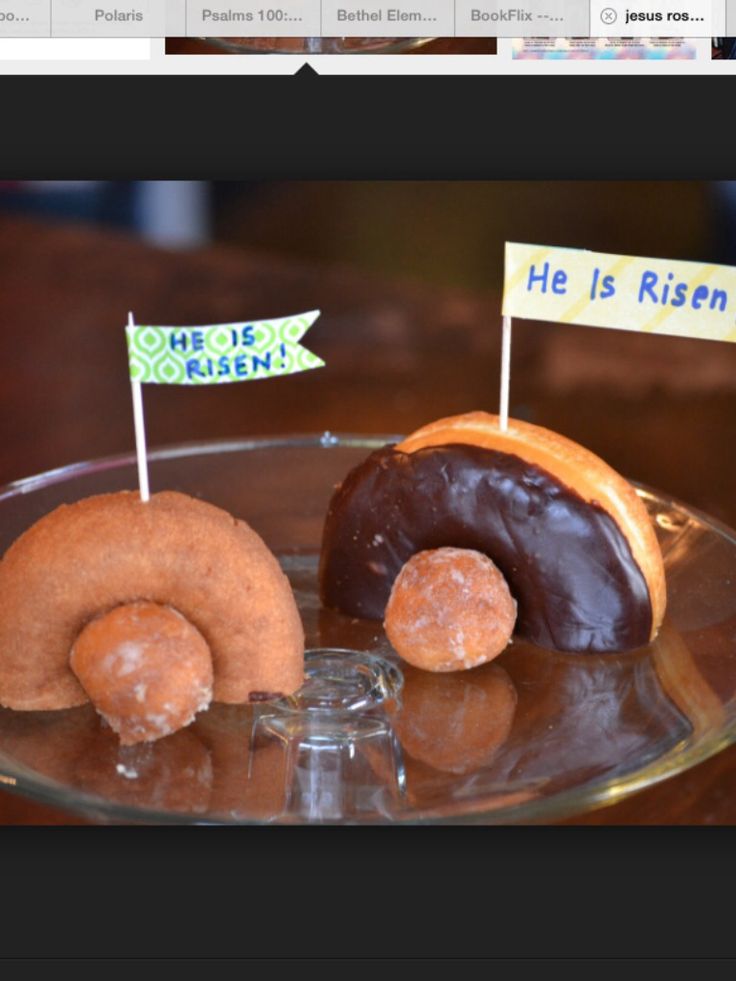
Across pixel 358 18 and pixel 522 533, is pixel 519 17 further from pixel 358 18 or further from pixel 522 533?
pixel 522 533

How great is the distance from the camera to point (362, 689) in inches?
37.1

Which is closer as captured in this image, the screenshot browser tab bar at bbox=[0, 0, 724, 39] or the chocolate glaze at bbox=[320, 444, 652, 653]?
the screenshot browser tab bar at bbox=[0, 0, 724, 39]

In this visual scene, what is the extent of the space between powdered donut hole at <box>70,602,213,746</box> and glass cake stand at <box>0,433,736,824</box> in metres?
0.02

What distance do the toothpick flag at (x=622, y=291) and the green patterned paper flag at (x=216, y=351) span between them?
0.15 meters

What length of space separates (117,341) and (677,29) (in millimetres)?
884

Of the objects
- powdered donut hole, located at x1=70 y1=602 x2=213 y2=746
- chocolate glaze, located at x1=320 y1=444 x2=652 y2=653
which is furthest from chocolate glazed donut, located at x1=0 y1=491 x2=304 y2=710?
chocolate glaze, located at x1=320 y1=444 x2=652 y2=653

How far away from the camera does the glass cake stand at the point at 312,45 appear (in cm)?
86

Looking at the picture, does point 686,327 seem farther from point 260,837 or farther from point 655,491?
point 260,837

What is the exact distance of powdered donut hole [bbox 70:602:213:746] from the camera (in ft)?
2.76

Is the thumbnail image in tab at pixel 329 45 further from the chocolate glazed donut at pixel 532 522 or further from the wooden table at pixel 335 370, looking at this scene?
the wooden table at pixel 335 370

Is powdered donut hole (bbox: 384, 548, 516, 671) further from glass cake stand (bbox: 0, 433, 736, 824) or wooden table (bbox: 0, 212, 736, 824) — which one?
wooden table (bbox: 0, 212, 736, 824)

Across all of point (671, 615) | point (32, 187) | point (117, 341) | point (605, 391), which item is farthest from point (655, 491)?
point (32, 187)

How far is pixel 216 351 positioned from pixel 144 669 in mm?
195

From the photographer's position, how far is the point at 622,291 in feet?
3.12
